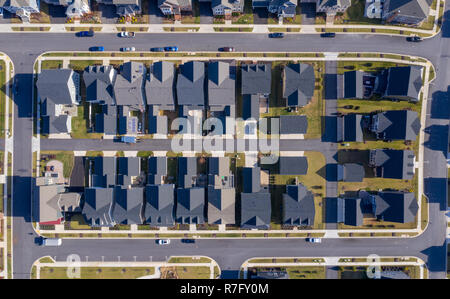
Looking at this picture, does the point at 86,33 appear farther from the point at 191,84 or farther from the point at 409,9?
the point at 409,9

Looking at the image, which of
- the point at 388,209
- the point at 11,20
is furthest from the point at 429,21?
the point at 11,20

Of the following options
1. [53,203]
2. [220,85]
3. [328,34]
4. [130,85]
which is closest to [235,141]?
[220,85]

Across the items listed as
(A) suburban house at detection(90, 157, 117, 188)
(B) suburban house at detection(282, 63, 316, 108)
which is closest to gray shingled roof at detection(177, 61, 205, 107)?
(B) suburban house at detection(282, 63, 316, 108)

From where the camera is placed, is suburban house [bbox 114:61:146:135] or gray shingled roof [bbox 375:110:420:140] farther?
suburban house [bbox 114:61:146:135]

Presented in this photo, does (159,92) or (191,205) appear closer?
(191,205)

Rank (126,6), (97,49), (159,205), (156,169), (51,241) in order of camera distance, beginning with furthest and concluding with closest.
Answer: (97,49) → (51,241) → (156,169) → (126,6) → (159,205)

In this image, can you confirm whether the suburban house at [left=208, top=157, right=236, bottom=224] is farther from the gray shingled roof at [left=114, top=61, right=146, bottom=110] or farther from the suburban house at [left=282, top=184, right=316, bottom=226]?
the gray shingled roof at [left=114, top=61, right=146, bottom=110]

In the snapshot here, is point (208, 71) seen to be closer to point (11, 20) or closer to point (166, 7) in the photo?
point (166, 7)
